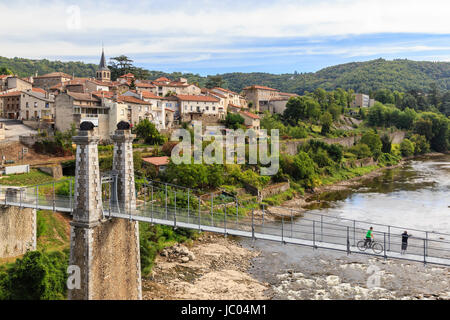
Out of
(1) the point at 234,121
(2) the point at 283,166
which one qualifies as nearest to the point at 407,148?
(1) the point at 234,121

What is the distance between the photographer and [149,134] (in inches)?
1314

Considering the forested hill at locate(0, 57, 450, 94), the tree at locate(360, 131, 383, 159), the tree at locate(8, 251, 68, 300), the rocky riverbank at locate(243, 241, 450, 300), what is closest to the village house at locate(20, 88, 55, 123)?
the rocky riverbank at locate(243, 241, 450, 300)

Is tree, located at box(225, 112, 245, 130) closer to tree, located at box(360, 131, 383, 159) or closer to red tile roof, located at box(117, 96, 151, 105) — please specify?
red tile roof, located at box(117, 96, 151, 105)

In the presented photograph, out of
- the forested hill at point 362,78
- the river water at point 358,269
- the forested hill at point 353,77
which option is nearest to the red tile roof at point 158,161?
the river water at point 358,269

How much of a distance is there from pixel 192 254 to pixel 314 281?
605 centimetres

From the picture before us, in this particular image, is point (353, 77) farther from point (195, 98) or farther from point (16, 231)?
point (16, 231)

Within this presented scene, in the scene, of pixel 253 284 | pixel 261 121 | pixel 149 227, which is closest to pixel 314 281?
pixel 253 284

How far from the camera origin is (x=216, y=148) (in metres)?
32.6

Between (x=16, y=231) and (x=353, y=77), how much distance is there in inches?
4881

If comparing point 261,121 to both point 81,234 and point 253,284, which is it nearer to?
point 253,284

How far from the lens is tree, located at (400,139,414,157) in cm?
5841

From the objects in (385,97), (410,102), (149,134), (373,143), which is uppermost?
(385,97)

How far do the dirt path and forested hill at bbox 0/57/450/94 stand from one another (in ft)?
259

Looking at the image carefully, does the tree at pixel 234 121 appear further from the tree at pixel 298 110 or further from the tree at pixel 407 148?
the tree at pixel 407 148
